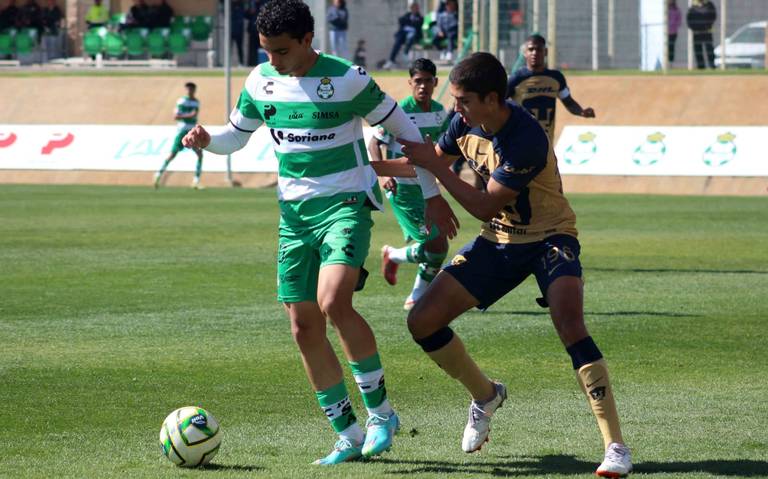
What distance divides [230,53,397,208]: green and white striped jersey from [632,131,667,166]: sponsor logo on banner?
77.7 ft

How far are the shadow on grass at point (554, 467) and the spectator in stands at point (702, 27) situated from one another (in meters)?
28.4

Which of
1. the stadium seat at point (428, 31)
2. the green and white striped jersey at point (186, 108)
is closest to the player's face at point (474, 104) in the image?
the green and white striped jersey at point (186, 108)

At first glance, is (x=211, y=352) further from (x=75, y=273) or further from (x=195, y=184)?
(x=195, y=184)

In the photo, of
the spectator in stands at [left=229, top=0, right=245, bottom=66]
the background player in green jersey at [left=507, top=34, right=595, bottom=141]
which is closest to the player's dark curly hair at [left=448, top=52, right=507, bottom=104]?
the background player in green jersey at [left=507, top=34, right=595, bottom=141]

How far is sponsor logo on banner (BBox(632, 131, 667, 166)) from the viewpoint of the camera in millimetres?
30188

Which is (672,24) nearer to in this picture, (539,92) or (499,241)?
(539,92)

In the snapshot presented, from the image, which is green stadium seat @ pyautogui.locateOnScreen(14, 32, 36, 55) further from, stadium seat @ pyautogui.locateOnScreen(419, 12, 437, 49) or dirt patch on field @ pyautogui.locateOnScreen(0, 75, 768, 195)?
stadium seat @ pyautogui.locateOnScreen(419, 12, 437, 49)

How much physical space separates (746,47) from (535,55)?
20775 millimetres

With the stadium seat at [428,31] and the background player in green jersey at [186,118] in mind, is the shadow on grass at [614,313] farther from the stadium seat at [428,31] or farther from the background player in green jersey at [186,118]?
the stadium seat at [428,31]

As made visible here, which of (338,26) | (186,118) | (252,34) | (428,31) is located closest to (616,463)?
(186,118)

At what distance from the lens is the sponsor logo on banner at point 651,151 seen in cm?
3019

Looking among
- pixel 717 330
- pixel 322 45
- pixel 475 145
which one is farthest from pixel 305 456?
pixel 322 45

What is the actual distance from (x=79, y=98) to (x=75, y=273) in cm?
2486

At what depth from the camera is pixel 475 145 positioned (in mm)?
7105
